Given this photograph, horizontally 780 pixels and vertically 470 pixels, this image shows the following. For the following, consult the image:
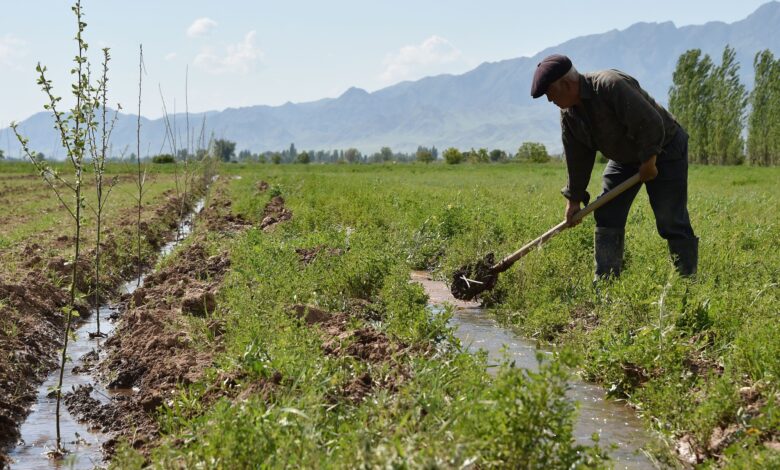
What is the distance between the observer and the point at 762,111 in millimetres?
56500

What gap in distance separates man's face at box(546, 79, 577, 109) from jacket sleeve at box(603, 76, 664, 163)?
0.83ft

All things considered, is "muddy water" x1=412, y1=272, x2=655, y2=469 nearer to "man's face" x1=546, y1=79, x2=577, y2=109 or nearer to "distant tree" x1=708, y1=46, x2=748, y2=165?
"man's face" x1=546, y1=79, x2=577, y2=109

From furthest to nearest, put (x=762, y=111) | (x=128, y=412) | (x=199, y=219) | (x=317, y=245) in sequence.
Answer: (x=762, y=111) → (x=199, y=219) → (x=317, y=245) → (x=128, y=412)

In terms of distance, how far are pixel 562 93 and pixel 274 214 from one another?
414 inches

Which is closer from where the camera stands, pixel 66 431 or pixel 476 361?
pixel 476 361

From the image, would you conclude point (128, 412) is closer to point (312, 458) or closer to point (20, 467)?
point (20, 467)

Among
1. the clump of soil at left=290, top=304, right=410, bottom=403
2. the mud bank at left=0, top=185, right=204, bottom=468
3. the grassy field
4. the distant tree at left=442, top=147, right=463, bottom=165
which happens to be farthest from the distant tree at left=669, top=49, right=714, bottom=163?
the clump of soil at left=290, top=304, right=410, bottom=403

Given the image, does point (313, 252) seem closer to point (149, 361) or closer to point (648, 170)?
point (149, 361)

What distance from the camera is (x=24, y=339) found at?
6969 millimetres

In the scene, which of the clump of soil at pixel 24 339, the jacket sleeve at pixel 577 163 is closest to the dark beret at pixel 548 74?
the jacket sleeve at pixel 577 163

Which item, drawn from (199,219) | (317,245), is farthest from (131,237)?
(317,245)

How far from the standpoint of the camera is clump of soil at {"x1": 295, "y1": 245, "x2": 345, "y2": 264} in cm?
865

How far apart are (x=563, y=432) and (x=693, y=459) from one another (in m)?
1.26

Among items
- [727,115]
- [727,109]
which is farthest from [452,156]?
[727,115]
